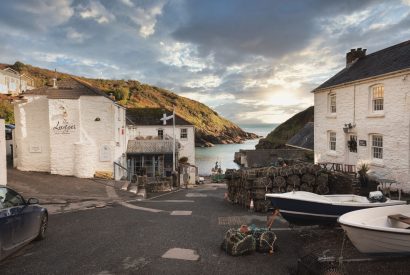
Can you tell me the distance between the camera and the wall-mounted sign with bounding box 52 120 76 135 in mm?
21109

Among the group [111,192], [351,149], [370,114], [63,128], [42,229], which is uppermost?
[370,114]

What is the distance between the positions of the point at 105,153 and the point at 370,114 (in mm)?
18258

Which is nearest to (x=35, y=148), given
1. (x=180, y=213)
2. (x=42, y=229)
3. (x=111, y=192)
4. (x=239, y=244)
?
(x=111, y=192)

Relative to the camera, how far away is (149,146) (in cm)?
3145

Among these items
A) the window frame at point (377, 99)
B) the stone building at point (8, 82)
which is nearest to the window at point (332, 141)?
the window frame at point (377, 99)

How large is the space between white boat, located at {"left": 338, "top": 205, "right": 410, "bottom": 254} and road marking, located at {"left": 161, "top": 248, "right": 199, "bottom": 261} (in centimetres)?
382

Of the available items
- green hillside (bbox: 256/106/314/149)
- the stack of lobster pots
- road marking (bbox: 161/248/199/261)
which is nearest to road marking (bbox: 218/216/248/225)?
the stack of lobster pots

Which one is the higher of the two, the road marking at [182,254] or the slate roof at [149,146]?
the slate roof at [149,146]

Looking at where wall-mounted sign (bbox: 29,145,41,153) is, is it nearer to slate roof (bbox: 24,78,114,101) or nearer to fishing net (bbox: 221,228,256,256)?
slate roof (bbox: 24,78,114,101)

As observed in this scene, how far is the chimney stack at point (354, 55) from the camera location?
2404 centimetres

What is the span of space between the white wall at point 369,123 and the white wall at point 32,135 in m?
20.7

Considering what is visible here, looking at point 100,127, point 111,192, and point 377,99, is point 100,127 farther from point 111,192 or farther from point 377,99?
point 377,99

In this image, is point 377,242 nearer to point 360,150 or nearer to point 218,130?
point 360,150

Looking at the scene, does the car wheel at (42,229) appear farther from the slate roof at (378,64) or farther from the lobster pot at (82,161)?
the slate roof at (378,64)
